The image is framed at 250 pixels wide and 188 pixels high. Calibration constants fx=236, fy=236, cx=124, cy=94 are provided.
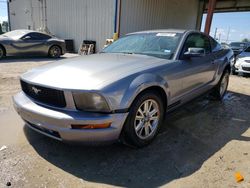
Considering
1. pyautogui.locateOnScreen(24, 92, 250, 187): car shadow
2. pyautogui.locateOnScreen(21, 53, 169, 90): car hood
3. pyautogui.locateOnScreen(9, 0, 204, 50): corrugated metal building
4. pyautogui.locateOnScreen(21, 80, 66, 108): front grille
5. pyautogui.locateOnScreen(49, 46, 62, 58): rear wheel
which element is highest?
pyautogui.locateOnScreen(9, 0, 204, 50): corrugated metal building

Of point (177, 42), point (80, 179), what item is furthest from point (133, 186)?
point (177, 42)

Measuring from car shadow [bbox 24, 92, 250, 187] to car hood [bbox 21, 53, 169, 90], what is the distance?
0.87 metres

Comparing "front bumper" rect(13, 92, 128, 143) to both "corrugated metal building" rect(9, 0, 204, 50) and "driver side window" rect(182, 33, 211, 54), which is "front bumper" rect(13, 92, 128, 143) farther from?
"corrugated metal building" rect(9, 0, 204, 50)

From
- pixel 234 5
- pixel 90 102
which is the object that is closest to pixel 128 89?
pixel 90 102

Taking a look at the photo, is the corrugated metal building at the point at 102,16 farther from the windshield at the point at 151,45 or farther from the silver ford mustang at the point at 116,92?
the silver ford mustang at the point at 116,92

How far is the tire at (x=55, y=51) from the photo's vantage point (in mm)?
11159

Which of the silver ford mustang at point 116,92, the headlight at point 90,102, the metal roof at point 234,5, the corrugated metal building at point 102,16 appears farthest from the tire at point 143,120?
the metal roof at point 234,5

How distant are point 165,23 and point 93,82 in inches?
586

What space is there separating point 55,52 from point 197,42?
8555 millimetres

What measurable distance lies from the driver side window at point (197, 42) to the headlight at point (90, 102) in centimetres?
175

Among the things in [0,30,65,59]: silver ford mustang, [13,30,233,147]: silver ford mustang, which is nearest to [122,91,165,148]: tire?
[13,30,233,147]: silver ford mustang

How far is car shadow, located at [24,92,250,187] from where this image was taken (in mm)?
2479

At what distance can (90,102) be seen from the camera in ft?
7.94

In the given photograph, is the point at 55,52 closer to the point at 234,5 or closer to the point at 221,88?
the point at 221,88
